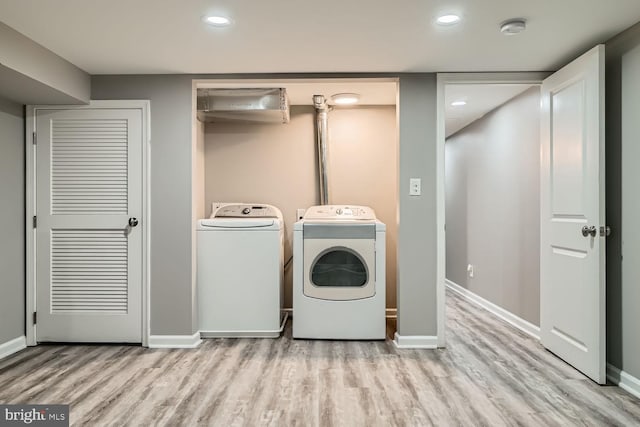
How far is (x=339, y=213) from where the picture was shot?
3.71m

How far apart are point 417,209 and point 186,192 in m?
1.69

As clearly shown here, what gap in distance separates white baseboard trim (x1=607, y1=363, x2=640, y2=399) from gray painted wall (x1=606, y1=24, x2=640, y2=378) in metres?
0.03

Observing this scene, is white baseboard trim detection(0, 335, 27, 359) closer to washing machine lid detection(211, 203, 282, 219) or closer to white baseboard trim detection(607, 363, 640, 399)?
washing machine lid detection(211, 203, 282, 219)

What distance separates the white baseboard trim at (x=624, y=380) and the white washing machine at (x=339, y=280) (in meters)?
1.41

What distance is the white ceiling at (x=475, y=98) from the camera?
3.39 m

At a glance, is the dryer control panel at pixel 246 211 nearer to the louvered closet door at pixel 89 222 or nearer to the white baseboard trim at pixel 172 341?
the louvered closet door at pixel 89 222

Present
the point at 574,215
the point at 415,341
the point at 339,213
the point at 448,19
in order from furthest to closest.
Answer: the point at 339,213 → the point at 415,341 → the point at 574,215 → the point at 448,19

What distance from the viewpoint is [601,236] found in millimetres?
2379

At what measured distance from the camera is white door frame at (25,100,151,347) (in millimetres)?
3078

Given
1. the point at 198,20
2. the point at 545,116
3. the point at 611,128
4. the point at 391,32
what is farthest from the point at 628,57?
the point at 198,20

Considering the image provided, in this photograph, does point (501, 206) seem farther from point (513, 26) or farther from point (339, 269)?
point (513, 26)

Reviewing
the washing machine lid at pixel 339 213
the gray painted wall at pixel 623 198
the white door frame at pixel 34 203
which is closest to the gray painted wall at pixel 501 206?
the gray painted wall at pixel 623 198

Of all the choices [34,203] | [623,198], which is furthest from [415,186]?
[34,203]

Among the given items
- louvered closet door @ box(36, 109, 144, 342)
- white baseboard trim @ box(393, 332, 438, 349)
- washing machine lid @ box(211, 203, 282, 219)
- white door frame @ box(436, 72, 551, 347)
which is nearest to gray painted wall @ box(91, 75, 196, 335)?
louvered closet door @ box(36, 109, 144, 342)
